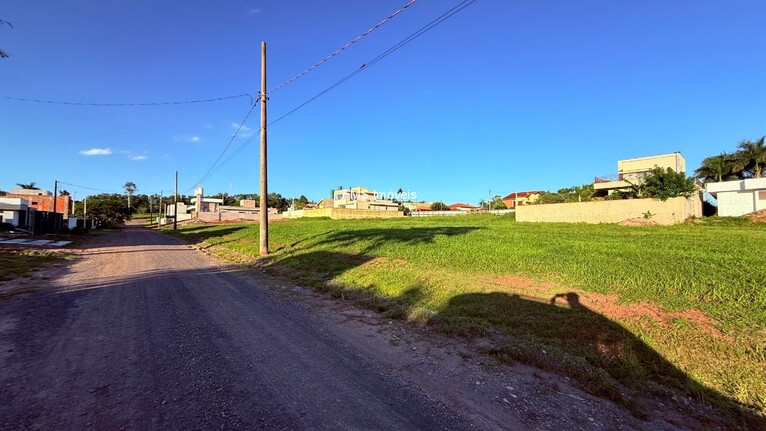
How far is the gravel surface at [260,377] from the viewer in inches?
125

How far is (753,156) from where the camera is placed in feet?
136

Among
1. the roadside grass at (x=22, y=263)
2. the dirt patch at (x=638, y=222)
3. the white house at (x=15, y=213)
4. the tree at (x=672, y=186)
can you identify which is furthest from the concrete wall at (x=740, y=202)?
the white house at (x=15, y=213)

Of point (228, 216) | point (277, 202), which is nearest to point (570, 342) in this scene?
point (228, 216)

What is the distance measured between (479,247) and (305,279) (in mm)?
7162

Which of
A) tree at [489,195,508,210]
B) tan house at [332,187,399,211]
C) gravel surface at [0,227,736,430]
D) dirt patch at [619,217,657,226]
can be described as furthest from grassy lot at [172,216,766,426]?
tree at [489,195,508,210]

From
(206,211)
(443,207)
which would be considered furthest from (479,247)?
(443,207)

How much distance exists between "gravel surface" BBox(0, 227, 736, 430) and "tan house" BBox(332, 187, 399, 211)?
70.8 metres

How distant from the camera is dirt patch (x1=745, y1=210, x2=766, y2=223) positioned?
27.9 m

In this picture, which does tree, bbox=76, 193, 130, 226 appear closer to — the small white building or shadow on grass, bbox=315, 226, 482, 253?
shadow on grass, bbox=315, 226, 482, 253

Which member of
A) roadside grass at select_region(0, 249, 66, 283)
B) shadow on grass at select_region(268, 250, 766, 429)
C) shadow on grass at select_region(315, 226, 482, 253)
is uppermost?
shadow on grass at select_region(315, 226, 482, 253)

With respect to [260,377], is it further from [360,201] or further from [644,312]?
[360,201]

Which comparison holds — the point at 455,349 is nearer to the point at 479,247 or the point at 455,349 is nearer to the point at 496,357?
the point at 496,357

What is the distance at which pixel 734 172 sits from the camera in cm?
4309

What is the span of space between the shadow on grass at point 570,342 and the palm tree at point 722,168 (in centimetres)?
5199
